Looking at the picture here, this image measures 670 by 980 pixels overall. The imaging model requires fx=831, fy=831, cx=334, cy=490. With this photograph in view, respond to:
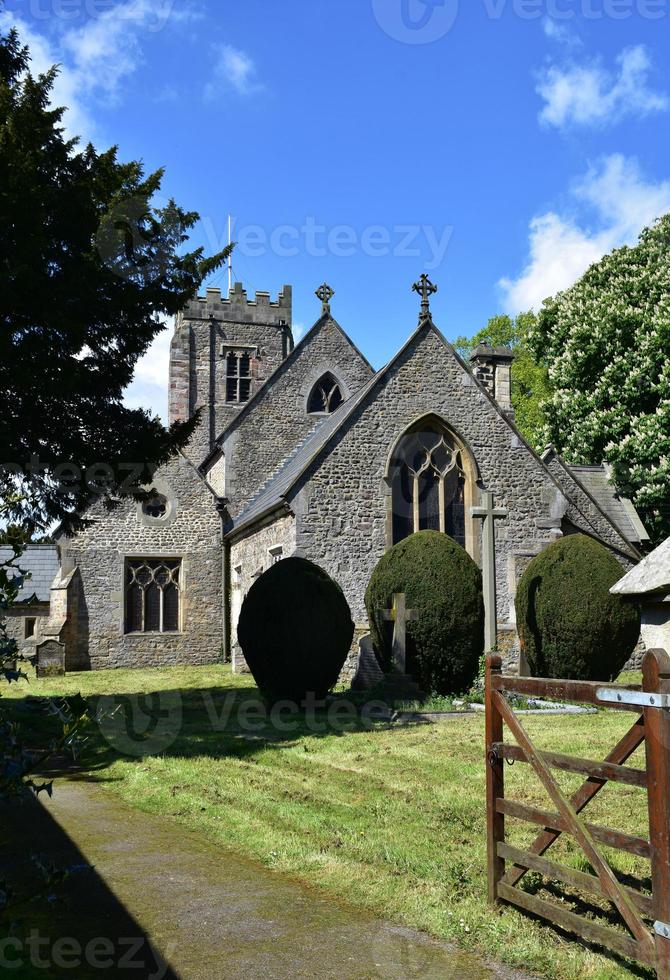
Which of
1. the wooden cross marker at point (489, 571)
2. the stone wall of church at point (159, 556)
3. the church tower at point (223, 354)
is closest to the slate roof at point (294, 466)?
the stone wall of church at point (159, 556)

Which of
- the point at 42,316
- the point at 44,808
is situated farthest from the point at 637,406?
the point at 44,808

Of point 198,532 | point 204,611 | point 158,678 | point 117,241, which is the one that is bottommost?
point 158,678

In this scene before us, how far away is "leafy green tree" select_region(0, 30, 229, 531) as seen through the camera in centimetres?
1041

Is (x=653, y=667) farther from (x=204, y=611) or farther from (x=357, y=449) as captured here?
(x=204, y=611)

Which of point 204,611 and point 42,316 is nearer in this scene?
point 42,316

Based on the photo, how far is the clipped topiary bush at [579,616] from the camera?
13.9m

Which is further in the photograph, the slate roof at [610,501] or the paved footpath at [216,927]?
the slate roof at [610,501]

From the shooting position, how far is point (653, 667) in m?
3.50

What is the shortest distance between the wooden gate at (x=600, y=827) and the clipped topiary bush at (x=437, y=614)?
9.06 m

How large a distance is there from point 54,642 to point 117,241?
1219 centimetres

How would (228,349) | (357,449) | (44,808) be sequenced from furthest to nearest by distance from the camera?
(228,349), (357,449), (44,808)

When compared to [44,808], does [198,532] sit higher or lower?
higher

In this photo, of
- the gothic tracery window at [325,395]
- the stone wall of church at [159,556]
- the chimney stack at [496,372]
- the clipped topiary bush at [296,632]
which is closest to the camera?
the clipped topiary bush at [296,632]

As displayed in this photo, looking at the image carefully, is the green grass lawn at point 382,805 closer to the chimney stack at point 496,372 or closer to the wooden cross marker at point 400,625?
the wooden cross marker at point 400,625
